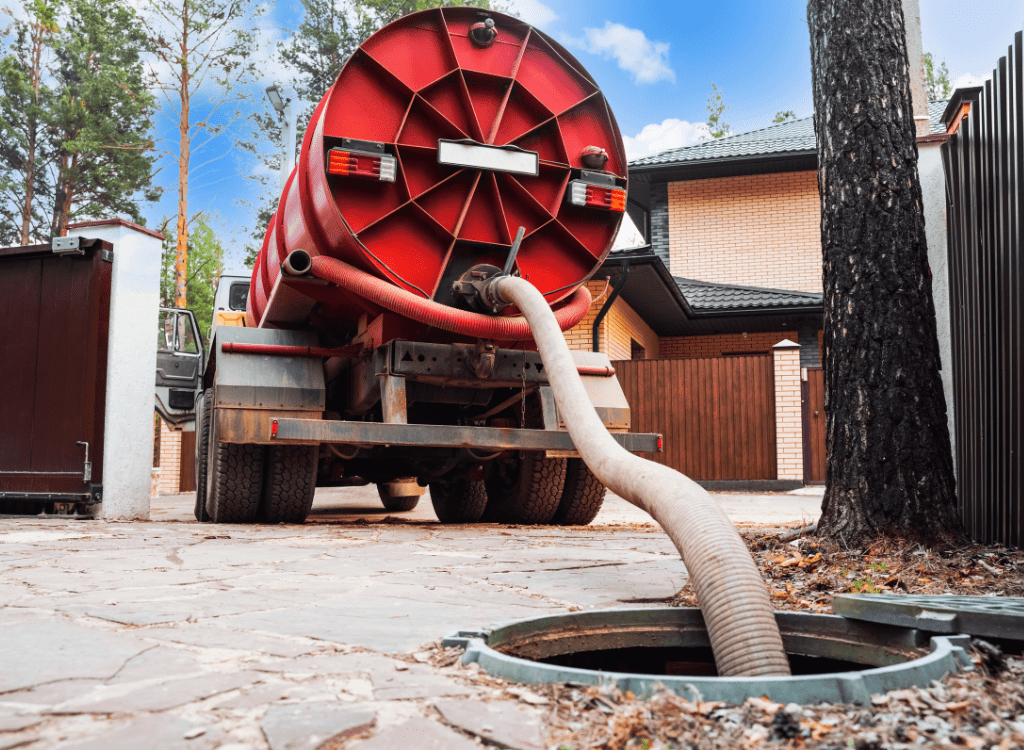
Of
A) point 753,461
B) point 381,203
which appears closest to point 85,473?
point 381,203

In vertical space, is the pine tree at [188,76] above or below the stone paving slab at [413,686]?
above

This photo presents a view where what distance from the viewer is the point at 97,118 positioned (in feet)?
78.8

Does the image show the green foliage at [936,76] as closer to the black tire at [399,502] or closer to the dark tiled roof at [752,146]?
the dark tiled roof at [752,146]

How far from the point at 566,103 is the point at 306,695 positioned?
481cm

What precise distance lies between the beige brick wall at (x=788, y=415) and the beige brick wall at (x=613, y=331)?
2.75 meters

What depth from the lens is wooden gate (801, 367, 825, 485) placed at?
1384 cm

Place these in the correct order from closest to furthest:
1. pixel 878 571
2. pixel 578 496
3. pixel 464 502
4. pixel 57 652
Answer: pixel 57 652
pixel 878 571
pixel 578 496
pixel 464 502

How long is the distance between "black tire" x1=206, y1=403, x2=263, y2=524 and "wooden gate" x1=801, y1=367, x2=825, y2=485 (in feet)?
33.9

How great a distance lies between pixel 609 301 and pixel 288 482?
8.23 metres

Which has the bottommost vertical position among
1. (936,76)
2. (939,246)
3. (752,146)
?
(939,246)

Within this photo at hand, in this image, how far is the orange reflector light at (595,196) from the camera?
5.62 meters

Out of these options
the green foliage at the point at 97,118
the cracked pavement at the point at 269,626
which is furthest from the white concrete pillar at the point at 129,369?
the green foliage at the point at 97,118

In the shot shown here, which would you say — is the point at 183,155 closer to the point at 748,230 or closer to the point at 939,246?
the point at 748,230

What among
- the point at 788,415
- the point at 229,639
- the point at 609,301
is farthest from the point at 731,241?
the point at 229,639
